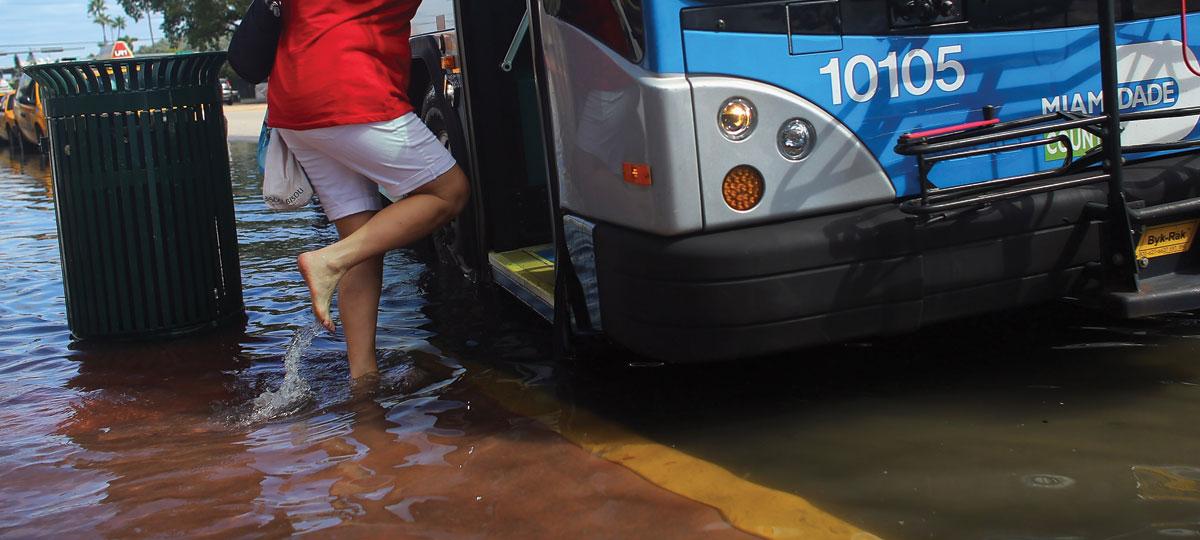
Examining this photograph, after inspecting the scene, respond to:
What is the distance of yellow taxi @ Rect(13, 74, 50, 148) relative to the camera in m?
23.7

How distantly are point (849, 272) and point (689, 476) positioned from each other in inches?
29.2

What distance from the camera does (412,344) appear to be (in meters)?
5.39

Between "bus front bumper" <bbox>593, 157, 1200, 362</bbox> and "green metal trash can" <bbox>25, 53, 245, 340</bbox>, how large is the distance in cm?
271

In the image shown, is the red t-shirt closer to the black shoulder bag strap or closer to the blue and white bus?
the black shoulder bag strap

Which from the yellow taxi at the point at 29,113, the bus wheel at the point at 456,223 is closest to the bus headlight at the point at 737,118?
the bus wheel at the point at 456,223

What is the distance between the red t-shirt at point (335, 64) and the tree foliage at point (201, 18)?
194ft

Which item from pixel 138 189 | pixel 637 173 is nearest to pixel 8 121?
pixel 138 189

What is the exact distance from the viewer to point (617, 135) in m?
3.59

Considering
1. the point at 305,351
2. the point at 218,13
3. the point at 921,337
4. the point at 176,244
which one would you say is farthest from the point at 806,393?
the point at 218,13

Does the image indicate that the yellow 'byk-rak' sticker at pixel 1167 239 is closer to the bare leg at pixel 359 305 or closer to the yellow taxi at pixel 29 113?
the bare leg at pixel 359 305

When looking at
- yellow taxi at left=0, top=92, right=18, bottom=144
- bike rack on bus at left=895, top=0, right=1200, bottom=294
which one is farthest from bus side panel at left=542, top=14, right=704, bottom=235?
yellow taxi at left=0, top=92, right=18, bottom=144

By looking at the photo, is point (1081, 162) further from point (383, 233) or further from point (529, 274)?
point (383, 233)

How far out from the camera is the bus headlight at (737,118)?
3398 mm

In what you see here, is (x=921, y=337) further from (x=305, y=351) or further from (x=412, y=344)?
(x=305, y=351)
